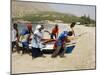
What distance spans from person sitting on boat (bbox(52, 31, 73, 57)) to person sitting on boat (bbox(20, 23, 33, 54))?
1.09 feet

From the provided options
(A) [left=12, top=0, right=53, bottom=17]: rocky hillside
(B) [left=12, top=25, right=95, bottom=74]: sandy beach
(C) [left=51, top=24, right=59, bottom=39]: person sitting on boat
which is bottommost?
(B) [left=12, top=25, right=95, bottom=74]: sandy beach

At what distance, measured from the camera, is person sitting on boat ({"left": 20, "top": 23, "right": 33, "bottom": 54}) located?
2.31m

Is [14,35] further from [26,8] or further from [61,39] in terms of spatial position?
[61,39]

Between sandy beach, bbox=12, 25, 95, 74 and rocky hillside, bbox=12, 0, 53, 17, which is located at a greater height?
rocky hillside, bbox=12, 0, 53, 17

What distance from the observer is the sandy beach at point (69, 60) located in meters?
2.29

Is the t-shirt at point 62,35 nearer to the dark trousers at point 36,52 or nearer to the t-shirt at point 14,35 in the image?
the dark trousers at point 36,52

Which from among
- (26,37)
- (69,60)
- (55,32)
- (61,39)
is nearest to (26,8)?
(26,37)

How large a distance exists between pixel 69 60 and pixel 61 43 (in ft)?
0.76

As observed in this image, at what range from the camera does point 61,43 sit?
2.46 meters

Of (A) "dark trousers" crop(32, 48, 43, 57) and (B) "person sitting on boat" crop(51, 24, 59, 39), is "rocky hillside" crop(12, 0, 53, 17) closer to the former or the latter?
(B) "person sitting on boat" crop(51, 24, 59, 39)

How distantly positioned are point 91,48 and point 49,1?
2.61 feet


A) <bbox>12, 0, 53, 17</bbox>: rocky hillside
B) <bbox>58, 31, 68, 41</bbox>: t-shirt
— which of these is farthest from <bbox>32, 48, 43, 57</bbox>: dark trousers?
<bbox>12, 0, 53, 17</bbox>: rocky hillside

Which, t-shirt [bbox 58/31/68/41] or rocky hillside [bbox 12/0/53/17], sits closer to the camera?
rocky hillside [bbox 12/0/53/17]

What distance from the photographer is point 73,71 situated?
8.25 feet
